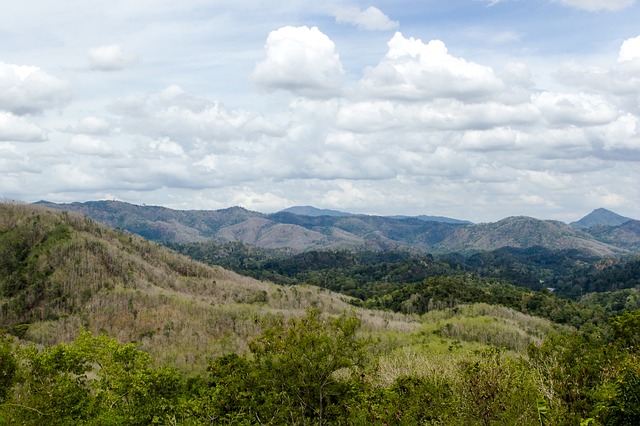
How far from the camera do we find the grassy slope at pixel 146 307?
126m

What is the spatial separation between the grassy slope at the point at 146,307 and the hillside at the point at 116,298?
30 centimetres

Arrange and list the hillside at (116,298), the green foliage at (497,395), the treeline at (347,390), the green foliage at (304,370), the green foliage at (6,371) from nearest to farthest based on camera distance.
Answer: the green foliage at (497,395) < the treeline at (347,390) < the green foliage at (304,370) < the green foliage at (6,371) < the hillside at (116,298)

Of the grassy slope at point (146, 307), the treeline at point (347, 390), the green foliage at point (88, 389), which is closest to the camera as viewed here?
the treeline at point (347, 390)

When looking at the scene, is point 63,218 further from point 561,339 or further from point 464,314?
point 561,339

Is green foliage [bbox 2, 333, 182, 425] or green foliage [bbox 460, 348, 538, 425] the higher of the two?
green foliage [bbox 460, 348, 538, 425]

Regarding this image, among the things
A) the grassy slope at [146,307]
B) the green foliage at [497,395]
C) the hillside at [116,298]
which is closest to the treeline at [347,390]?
the green foliage at [497,395]

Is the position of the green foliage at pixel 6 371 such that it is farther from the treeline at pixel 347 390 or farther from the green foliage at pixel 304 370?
the green foliage at pixel 304 370

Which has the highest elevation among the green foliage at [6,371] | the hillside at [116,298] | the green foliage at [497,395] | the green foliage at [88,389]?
the green foliage at [497,395]

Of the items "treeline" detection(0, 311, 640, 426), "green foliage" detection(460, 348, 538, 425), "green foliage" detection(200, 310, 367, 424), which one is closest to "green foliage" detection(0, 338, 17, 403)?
"treeline" detection(0, 311, 640, 426)

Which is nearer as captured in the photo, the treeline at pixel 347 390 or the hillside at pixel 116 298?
the treeline at pixel 347 390

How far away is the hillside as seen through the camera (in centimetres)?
13425

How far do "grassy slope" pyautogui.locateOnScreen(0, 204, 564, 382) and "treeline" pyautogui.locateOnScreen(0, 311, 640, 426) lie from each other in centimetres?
6045

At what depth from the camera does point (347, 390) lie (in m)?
33.2

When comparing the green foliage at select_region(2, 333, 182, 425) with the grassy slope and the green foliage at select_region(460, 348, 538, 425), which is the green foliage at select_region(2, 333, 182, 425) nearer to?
the green foliage at select_region(460, 348, 538, 425)
